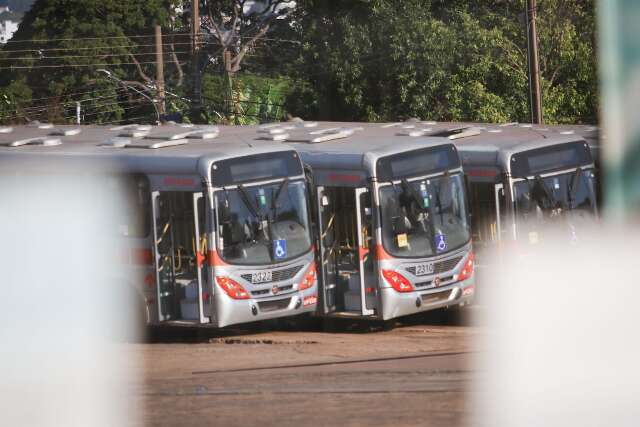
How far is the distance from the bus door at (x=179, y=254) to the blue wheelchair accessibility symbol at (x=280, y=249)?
105cm

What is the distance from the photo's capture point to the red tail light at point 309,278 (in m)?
18.4

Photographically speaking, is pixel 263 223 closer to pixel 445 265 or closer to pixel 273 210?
pixel 273 210

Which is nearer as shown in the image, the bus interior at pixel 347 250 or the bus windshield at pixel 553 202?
the bus interior at pixel 347 250

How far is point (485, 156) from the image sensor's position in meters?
19.2

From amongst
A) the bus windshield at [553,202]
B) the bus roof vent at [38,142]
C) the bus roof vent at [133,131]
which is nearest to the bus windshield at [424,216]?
Result: the bus windshield at [553,202]

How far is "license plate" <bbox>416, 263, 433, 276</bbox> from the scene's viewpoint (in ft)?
61.3

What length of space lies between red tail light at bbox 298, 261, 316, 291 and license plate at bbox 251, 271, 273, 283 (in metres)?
0.48

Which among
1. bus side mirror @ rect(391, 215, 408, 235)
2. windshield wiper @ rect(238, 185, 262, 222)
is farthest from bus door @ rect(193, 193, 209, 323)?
bus side mirror @ rect(391, 215, 408, 235)

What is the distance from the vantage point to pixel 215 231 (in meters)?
17.6

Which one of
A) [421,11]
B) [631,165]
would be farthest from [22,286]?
[421,11]

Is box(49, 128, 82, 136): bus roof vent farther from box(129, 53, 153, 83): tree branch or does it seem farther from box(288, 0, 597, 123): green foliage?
box(129, 53, 153, 83): tree branch

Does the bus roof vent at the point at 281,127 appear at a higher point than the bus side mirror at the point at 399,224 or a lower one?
higher

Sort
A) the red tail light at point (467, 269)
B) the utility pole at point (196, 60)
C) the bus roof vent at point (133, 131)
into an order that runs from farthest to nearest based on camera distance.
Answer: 1. the utility pole at point (196, 60)
2. the bus roof vent at point (133, 131)
3. the red tail light at point (467, 269)

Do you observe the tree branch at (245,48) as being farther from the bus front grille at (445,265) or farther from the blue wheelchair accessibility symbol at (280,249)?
the blue wheelchair accessibility symbol at (280,249)
